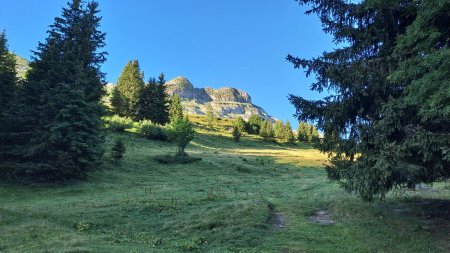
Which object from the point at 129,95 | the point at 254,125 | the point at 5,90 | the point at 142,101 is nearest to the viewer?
the point at 5,90

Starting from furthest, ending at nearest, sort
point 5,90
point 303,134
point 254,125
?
point 303,134 → point 254,125 → point 5,90

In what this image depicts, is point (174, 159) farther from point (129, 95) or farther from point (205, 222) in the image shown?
point (129, 95)

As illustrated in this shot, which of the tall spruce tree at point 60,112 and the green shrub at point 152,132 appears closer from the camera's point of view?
the tall spruce tree at point 60,112

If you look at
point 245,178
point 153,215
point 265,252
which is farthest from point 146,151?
point 265,252

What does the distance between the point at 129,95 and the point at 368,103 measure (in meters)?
69.5

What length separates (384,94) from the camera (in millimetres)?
13797

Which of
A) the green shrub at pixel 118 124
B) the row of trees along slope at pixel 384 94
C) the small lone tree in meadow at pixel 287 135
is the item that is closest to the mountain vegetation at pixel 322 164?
the row of trees along slope at pixel 384 94

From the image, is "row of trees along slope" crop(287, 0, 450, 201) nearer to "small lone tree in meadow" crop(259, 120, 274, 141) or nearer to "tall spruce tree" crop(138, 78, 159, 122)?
"tall spruce tree" crop(138, 78, 159, 122)

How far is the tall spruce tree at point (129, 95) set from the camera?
247 ft

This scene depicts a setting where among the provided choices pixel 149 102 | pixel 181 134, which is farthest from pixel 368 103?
pixel 149 102

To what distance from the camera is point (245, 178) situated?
1523 inches

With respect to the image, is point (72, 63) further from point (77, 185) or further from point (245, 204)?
point (245, 204)

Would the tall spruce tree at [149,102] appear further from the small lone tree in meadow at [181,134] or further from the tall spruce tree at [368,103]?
the tall spruce tree at [368,103]

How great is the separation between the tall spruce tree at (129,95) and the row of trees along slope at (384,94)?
63.3 meters
